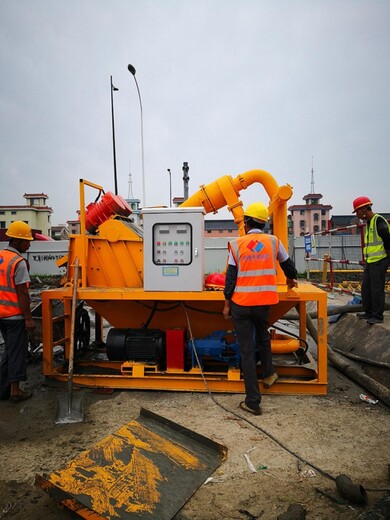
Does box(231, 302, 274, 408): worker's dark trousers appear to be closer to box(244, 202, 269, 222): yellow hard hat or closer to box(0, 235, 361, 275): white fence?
box(244, 202, 269, 222): yellow hard hat

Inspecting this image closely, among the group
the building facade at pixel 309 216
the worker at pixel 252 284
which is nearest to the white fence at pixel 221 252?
the worker at pixel 252 284

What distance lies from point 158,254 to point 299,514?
9.32 feet

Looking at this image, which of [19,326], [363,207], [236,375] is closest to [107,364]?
[19,326]

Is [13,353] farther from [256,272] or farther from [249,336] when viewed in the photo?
[256,272]

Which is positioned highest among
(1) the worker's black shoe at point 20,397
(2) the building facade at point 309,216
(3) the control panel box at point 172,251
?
(2) the building facade at point 309,216

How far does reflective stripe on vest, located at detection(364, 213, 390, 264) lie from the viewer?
200 inches

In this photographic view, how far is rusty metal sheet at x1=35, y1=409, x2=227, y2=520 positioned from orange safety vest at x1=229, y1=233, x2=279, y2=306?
1412 millimetres

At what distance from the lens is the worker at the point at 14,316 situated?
13.8 ft

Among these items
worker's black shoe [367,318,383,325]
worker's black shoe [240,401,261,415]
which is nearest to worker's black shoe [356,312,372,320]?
worker's black shoe [367,318,383,325]

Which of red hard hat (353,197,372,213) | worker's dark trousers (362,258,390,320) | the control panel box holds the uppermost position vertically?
red hard hat (353,197,372,213)

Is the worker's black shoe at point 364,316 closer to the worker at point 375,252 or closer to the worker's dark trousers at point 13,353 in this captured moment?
the worker at point 375,252

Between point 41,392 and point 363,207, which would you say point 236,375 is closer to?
point 41,392

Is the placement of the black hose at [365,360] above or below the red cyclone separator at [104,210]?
below

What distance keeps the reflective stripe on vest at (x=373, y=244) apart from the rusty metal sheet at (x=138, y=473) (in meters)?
3.47
